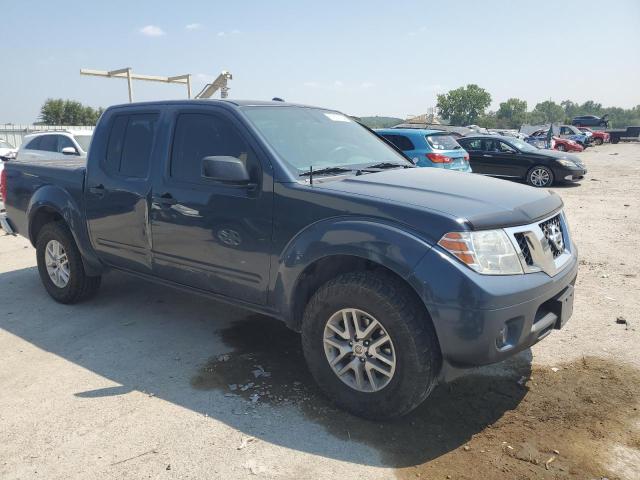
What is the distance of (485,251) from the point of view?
2742 millimetres

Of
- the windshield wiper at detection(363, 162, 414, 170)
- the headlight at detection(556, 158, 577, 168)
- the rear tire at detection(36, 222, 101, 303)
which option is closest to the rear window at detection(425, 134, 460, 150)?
the headlight at detection(556, 158, 577, 168)

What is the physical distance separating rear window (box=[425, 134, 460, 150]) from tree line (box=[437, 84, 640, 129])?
322 feet

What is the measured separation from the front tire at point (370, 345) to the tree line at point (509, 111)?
107626 millimetres

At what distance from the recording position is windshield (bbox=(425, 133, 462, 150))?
11.2m

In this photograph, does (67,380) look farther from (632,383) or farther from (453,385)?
(632,383)

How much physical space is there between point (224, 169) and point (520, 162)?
13.5 metres

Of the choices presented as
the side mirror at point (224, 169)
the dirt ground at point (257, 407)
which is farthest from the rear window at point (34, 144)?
the side mirror at point (224, 169)

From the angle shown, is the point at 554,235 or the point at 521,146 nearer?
the point at 554,235

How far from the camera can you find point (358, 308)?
2.99 m

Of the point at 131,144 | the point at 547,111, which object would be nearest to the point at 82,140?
→ the point at 131,144

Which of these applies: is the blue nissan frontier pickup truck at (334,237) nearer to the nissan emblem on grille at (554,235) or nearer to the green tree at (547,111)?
the nissan emblem on grille at (554,235)

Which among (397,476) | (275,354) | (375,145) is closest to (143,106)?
(375,145)

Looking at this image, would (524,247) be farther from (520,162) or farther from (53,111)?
(53,111)

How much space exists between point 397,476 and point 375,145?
8.80 feet
